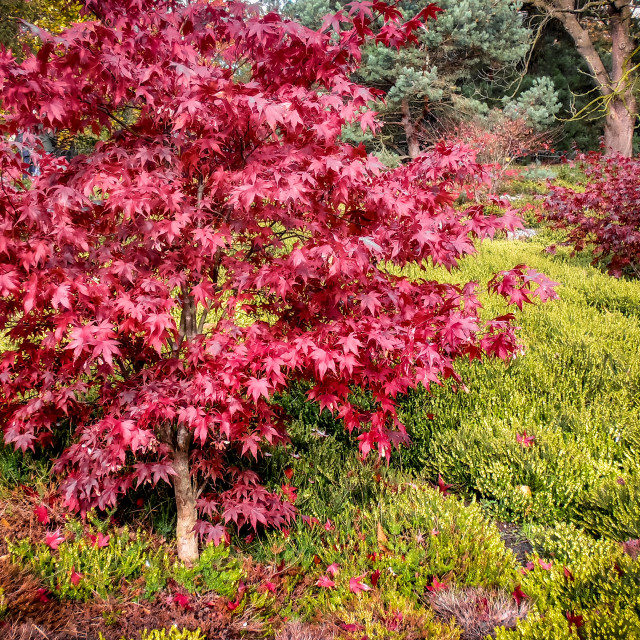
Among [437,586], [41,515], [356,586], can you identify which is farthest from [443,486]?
[41,515]

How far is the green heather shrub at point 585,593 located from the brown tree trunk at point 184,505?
1.70 metres

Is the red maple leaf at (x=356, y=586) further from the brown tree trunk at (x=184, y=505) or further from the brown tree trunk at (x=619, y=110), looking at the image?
the brown tree trunk at (x=619, y=110)

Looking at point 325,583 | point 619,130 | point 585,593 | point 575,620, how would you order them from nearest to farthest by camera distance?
point 575,620 → point 585,593 → point 325,583 → point 619,130

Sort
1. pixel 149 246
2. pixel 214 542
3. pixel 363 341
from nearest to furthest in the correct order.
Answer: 1. pixel 149 246
2. pixel 363 341
3. pixel 214 542

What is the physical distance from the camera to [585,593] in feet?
7.01

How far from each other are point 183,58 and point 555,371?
392 centimetres

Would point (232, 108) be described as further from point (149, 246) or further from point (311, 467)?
point (311, 467)

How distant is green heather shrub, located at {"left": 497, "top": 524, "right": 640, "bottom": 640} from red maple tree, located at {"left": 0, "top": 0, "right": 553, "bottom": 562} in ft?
2.99

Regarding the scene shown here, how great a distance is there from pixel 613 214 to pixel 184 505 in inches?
306

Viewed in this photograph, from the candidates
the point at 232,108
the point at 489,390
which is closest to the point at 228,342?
the point at 232,108

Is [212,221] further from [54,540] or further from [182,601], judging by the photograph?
[54,540]

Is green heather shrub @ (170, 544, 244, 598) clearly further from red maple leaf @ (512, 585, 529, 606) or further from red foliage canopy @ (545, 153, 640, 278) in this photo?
red foliage canopy @ (545, 153, 640, 278)

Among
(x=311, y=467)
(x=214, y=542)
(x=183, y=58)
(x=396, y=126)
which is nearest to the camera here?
(x=183, y=58)

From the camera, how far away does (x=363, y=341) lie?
242 centimetres
